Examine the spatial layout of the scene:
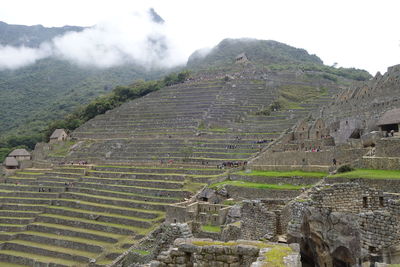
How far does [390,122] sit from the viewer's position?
1897 cm

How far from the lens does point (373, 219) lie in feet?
18.3

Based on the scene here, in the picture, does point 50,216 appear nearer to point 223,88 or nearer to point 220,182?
point 220,182

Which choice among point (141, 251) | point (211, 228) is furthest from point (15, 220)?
point (211, 228)

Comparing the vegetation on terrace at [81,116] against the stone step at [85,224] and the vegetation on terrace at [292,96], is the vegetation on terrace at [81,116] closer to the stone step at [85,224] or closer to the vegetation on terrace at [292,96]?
the vegetation on terrace at [292,96]

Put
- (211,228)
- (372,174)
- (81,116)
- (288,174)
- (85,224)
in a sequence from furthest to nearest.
Answer: 1. (81,116)
2. (85,224)
3. (288,174)
4. (211,228)
5. (372,174)

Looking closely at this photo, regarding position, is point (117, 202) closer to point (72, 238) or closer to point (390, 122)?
point (72, 238)

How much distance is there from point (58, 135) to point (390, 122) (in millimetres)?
39726

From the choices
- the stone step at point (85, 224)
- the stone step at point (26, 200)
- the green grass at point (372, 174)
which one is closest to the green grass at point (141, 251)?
the stone step at point (85, 224)

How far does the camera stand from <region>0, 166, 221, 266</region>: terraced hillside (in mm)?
22844

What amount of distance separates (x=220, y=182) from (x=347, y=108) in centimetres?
1129

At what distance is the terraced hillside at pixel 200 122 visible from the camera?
111 ft

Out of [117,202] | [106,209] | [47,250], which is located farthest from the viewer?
[117,202]

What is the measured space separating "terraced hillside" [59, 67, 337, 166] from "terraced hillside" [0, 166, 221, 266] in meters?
3.69

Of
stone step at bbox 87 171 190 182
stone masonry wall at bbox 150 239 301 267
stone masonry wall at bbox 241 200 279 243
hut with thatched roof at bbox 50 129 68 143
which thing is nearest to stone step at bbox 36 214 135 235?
stone step at bbox 87 171 190 182
